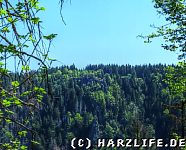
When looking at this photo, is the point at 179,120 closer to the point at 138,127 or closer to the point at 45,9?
the point at 45,9

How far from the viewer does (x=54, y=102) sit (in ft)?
11.4

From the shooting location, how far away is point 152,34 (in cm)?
1403

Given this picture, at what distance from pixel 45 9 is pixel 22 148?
3474 mm

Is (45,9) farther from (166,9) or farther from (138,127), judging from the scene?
(138,127)

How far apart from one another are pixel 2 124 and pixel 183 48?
31.9ft

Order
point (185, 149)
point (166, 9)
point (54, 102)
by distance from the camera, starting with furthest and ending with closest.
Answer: point (185, 149), point (166, 9), point (54, 102)

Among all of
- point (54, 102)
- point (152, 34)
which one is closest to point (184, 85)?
point (152, 34)

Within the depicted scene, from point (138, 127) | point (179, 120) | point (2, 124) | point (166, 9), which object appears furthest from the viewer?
point (138, 127)

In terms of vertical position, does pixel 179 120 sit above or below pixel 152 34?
below

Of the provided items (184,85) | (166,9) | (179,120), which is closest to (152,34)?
(166,9)

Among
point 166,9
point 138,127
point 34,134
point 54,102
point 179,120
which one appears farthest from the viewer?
point 138,127

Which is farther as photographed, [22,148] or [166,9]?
[166,9]

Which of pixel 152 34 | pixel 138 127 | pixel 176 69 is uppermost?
pixel 152 34

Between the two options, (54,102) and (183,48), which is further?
(183,48)
